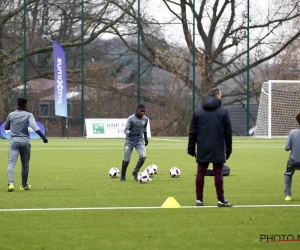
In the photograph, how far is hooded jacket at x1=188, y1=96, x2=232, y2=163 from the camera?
47.4 ft

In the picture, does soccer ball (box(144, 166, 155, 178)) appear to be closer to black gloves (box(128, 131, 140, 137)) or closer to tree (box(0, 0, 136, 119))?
black gloves (box(128, 131, 140, 137))

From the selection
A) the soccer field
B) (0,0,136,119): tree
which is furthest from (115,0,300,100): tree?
the soccer field

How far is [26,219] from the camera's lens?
13.3 m

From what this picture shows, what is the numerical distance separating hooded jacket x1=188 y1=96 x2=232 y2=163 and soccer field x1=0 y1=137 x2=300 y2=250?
88 centimetres

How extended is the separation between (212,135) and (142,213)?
1740 millimetres

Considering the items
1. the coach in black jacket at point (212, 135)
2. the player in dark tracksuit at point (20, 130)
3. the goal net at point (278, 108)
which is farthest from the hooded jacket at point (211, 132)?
the goal net at point (278, 108)

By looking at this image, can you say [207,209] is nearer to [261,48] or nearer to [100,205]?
[100,205]

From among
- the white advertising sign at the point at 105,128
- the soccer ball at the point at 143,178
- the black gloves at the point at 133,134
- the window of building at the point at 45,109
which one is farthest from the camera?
the window of building at the point at 45,109

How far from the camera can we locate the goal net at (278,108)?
49.4 meters

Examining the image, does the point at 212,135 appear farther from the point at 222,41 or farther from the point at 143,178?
the point at 222,41

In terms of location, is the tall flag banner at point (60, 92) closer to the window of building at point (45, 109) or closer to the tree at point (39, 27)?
the tree at point (39, 27)

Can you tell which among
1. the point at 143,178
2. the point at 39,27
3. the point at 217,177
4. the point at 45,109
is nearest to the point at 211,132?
the point at 217,177

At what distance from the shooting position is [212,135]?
14.5 metres

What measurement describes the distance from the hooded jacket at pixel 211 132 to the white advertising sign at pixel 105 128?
1329 inches
